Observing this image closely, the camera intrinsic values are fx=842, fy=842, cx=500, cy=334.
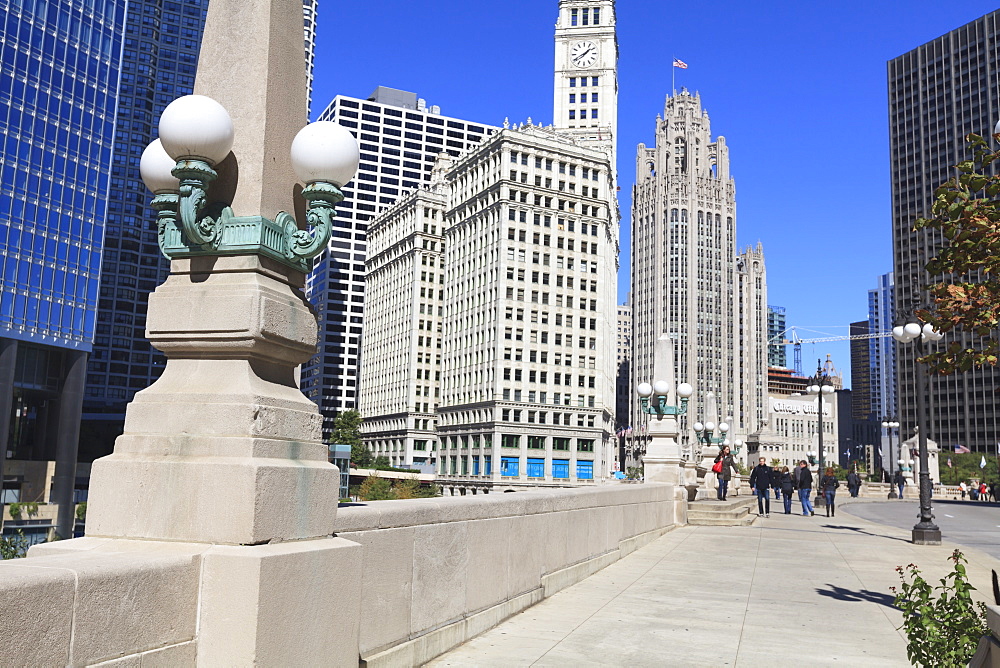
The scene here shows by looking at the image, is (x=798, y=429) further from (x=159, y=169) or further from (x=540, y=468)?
(x=159, y=169)

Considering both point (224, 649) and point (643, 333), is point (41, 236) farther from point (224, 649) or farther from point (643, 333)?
point (643, 333)

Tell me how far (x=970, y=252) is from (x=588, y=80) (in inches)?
5070

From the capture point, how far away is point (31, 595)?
313cm

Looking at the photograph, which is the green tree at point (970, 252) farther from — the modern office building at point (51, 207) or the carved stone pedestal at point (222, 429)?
the modern office building at point (51, 207)

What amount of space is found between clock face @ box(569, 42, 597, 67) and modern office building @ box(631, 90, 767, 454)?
201 ft

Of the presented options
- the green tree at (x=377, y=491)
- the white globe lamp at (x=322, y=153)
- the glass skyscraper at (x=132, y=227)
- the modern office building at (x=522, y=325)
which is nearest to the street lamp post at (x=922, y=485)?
the white globe lamp at (x=322, y=153)

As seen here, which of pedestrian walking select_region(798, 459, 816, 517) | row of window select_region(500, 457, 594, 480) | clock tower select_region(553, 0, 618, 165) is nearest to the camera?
pedestrian walking select_region(798, 459, 816, 517)

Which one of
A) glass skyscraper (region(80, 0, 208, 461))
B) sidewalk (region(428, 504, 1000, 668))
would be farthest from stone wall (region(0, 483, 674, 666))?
glass skyscraper (region(80, 0, 208, 461))

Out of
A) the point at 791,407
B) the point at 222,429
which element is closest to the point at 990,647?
the point at 222,429

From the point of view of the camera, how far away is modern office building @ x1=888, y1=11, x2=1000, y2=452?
431ft

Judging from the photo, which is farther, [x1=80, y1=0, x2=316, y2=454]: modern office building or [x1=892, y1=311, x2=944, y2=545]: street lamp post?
[x1=80, y1=0, x2=316, y2=454]: modern office building

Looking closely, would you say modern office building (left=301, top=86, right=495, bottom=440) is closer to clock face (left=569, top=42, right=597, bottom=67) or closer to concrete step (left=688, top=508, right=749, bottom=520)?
clock face (left=569, top=42, right=597, bottom=67)

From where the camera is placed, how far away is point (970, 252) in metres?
7.47

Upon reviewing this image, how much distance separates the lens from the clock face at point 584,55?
130 metres
